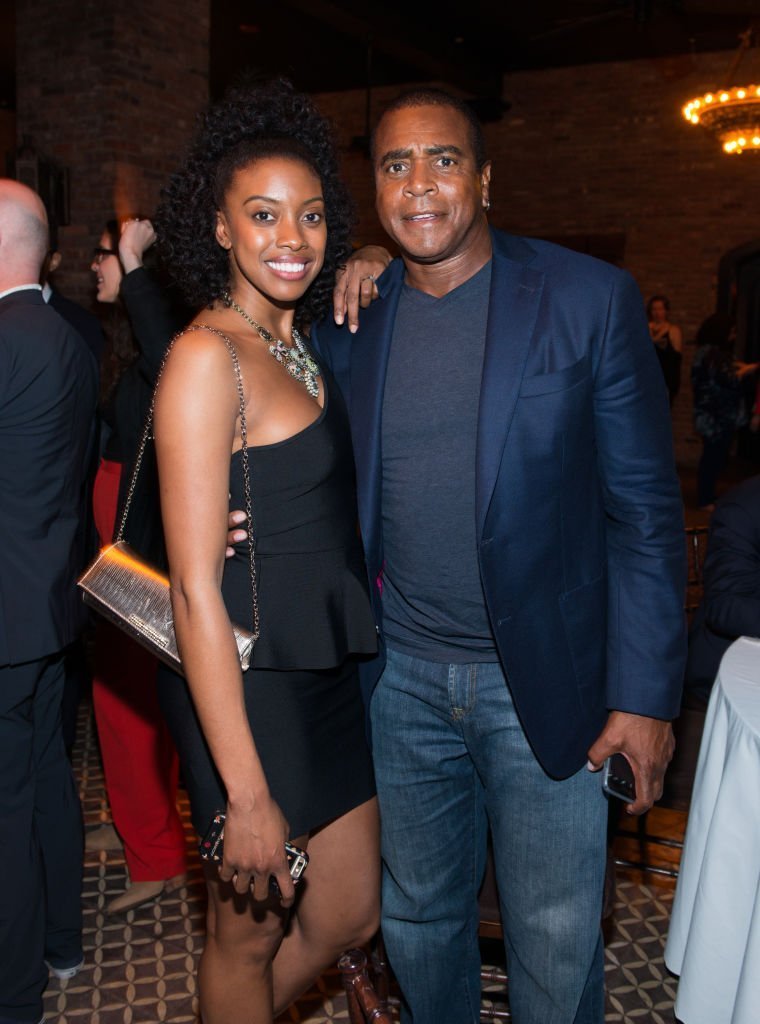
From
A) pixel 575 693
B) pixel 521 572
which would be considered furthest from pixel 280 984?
pixel 521 572

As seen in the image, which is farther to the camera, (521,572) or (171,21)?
(171,21)

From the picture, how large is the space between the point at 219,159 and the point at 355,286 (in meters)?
0.35

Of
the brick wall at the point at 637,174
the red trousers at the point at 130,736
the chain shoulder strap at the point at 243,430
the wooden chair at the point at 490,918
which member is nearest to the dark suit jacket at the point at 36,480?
the red trousers at the point at 130,736

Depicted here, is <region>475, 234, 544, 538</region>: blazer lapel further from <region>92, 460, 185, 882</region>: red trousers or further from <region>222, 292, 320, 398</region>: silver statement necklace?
<region>92, 460, 185, 882</region>: red trousers

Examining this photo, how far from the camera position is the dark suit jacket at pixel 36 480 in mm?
2336

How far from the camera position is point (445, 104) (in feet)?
5.91

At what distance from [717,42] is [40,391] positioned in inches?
394

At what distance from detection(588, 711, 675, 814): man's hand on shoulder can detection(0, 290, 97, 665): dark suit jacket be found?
4.25 feet

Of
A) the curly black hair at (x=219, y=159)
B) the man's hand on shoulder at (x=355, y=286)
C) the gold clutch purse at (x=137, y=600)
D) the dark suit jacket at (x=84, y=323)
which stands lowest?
the gold clutch purse at (x=137, y=600)

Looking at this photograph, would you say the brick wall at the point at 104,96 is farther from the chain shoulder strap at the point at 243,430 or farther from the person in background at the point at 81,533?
the chain shoulder strap at the point at 243,430

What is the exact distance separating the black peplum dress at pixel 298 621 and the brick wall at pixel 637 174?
10.6 m

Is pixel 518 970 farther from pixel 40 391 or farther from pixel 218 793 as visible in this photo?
pixel 40 391

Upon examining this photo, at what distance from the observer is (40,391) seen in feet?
7.76

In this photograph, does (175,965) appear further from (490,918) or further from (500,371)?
(500,371)
